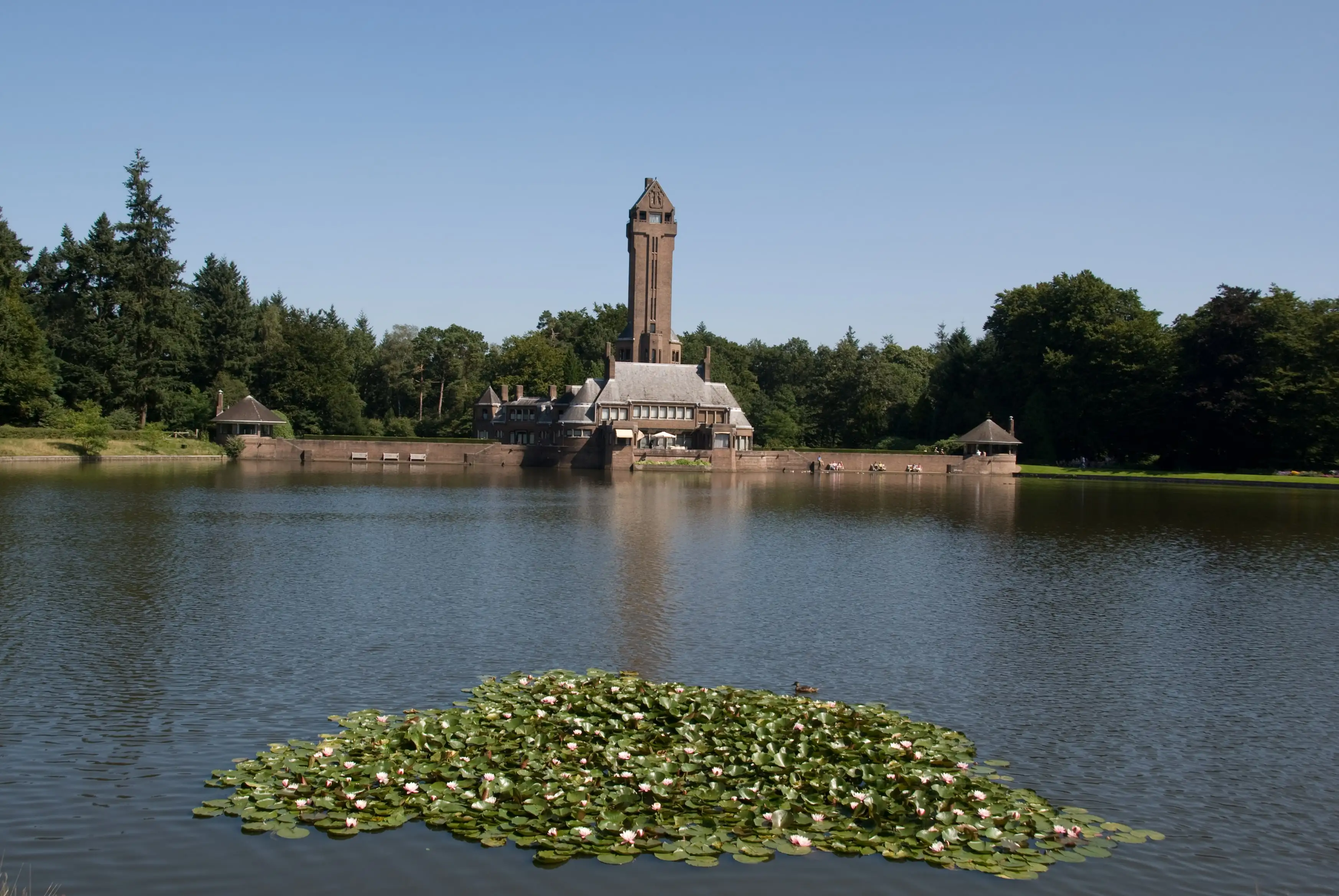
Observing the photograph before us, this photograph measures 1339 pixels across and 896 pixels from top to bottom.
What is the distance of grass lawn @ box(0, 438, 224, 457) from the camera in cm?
7788

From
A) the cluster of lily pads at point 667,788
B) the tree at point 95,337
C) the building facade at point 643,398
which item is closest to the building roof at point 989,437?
the building facade at point 643,398

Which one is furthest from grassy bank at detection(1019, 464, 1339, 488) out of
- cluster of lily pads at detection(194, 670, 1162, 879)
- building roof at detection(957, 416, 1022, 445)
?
cluster of lily pads at detection(194, 670, 1162, 879)

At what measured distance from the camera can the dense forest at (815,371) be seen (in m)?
85.1

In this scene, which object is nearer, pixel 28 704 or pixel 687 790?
pixel 687 790

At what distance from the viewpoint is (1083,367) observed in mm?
101375

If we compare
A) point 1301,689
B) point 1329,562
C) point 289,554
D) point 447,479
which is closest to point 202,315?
point 447,479

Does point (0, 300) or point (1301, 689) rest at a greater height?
point (0, 300)

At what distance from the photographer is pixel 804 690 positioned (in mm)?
17266

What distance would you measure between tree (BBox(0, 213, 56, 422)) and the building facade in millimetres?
39904

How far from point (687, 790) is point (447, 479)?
65280 mm

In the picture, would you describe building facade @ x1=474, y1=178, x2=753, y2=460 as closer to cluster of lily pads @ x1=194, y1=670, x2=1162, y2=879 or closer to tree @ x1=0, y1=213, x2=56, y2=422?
tree @ x1=0, y1=213, x2=56, y2=422

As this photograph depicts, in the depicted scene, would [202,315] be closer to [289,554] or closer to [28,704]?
[289,554]

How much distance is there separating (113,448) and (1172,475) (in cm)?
8155

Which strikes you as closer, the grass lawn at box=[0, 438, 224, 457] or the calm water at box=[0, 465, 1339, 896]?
the calm water at box=[0, 465, 1339, 896]
